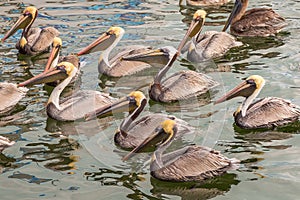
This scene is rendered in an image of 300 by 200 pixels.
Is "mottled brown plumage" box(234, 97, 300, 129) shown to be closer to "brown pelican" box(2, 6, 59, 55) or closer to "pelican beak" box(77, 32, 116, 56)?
"pelican beak" box(77, 32, 116, 56)

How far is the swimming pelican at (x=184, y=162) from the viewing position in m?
5.88

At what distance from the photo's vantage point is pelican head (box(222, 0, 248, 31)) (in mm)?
10531

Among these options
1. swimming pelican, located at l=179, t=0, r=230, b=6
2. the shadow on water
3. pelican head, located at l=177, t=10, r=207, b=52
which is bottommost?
the shadow on water

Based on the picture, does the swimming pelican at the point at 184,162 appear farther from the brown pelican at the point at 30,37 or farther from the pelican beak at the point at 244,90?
the brown pelican at the point at 30,37

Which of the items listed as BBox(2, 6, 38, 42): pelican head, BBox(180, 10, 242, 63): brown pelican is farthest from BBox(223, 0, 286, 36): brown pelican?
BBox(2, 6, 38, 42): pelican head

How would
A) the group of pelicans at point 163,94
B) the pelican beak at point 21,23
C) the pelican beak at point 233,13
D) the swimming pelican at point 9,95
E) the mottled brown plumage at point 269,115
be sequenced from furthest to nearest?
the pelican beak at point 233,13, the pelican beak at point 21,23, the swimming pelican at point 9,95, the mottled brown plumage at point 269,115, the group of pelicans at point 163,94

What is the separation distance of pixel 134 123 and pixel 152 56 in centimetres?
174

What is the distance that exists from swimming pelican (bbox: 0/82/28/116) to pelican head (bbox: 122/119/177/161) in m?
2.11

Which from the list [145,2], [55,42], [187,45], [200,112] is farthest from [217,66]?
[145,2]

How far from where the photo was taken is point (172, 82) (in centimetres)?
798

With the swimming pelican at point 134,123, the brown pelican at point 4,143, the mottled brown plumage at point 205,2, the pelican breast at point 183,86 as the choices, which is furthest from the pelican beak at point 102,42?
the mottled brown plumage at point 205,2

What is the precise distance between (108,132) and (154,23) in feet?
13.9

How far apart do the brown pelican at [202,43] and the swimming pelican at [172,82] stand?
0.98 meters

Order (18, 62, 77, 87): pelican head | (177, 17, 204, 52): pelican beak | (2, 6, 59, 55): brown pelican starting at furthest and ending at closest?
(2, 6, 59, 55): brown pelican < (177, 17, 204, 52): pelican beak < (18, 62, 77, 87): pelican head
